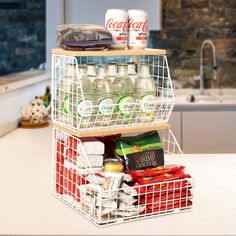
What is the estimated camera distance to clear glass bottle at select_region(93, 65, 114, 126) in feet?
4.64

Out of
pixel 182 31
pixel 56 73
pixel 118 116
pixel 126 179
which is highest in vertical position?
pixel 182 31

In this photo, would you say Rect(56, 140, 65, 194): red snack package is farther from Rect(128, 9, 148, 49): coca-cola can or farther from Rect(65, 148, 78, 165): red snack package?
Rect(128, 9, 148, 49): coca-cola can

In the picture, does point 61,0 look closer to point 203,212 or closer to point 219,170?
point 219,170

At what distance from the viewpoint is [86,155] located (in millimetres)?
1385

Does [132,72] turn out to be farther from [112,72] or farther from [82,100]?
[82,100]

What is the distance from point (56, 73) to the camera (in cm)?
155

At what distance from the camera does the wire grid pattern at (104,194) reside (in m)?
1.33

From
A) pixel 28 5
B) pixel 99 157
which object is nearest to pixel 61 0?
pixel 28 5

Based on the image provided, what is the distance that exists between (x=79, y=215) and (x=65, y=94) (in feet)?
1.20

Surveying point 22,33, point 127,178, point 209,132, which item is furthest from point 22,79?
point 127,178

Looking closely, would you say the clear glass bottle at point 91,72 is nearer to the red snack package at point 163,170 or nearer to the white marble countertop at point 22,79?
the red snack package at point 163,170

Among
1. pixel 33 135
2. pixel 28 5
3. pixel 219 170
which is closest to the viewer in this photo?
pixel 219 170

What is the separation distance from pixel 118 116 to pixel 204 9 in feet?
10.8

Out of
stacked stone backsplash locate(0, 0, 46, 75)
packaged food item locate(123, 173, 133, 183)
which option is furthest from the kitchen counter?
stacked stone backsplash locate(0, 0, 46, 75)
